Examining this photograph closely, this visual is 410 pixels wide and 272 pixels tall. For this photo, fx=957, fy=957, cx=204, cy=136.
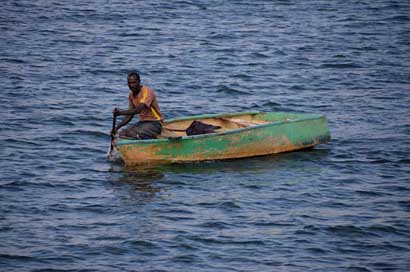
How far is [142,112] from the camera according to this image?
15461 millimetres

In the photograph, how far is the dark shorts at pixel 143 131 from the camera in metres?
15.3

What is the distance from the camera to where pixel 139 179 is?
1473 cm

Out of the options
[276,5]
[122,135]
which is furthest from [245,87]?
[276,5]

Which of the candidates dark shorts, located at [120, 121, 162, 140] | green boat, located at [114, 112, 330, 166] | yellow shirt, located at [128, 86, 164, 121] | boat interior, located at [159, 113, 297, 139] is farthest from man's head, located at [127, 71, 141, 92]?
boat interior, located at [159, 113, 297, 139]

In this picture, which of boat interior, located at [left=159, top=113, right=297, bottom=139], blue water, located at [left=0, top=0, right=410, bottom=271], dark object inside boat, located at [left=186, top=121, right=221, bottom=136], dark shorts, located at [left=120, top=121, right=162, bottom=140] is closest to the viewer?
blue water, located at [left=0, top=0, right=410, bottom=271]

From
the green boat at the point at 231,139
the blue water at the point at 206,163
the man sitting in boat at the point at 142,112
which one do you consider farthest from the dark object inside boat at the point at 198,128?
the blue water at the point at 206,163

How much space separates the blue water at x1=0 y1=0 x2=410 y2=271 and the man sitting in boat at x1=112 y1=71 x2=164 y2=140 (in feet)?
1.91

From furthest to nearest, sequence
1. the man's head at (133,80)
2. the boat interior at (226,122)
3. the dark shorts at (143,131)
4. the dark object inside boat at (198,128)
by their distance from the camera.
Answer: the boat interior at (226,122)
the dark object inside boat at (198,128)
the dark shorts at (143,131)
the man's head at (133,80)

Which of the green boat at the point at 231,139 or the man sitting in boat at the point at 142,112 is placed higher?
the man sitting in boat at the point at 142,112

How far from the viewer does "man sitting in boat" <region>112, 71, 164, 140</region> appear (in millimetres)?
15117

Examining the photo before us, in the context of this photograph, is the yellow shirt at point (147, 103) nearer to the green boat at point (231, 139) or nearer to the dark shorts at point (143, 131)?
the dark shorts at point (143, 131)

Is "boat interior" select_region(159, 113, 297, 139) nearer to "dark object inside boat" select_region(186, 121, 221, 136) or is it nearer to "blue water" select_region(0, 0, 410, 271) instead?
"dark object inside boat" select_region(186, 121, 221, 136)

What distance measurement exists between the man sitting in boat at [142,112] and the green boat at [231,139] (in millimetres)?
260

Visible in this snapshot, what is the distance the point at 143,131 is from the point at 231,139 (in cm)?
142
